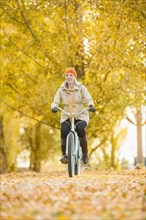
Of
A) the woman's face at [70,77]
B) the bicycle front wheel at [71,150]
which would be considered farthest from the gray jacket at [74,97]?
the bicycle front wheel at [71,150]

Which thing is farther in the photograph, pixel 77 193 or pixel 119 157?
pixel 119 157

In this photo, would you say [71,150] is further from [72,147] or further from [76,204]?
[76,204]

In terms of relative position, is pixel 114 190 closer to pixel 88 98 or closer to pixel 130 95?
pixel 88 98

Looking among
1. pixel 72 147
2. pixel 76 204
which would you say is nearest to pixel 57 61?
pixel 72 147

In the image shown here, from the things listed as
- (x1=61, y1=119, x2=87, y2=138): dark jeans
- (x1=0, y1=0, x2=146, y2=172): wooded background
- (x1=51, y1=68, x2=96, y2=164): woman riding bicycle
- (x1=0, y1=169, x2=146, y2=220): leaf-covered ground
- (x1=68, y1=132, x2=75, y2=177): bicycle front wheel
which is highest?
(x1=0, y1=0, x2=146, y2=172): wooded background

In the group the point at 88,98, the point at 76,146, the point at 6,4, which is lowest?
the point at 76,146

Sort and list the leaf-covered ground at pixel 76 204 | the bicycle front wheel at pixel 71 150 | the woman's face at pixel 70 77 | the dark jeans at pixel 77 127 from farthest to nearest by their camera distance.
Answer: the woman's face at pixel 70 77, the dark jeans at pixel 77 127, the bicycle front wheel at pixel 71 150, the leaf-covered ground at pixel 76 204

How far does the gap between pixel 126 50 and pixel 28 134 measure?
59.2 ft

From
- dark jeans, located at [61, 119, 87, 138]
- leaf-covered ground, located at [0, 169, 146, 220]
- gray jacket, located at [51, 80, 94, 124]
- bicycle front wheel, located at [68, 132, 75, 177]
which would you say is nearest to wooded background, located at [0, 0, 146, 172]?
gray jacket, located at [51, 80, 94, 124]

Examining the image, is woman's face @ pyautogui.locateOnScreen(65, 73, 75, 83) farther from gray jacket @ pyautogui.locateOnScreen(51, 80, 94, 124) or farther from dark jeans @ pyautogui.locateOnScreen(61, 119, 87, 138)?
dark jeans @ pyautogui.locateOnScreen(61, 119, 87, 138)

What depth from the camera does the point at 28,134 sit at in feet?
112

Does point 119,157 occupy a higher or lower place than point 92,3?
lower

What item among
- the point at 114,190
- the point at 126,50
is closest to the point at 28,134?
the point at 126,50

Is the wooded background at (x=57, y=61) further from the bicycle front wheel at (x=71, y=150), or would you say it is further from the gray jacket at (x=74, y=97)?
the bicycle front wheel at (x=71, y=150)
